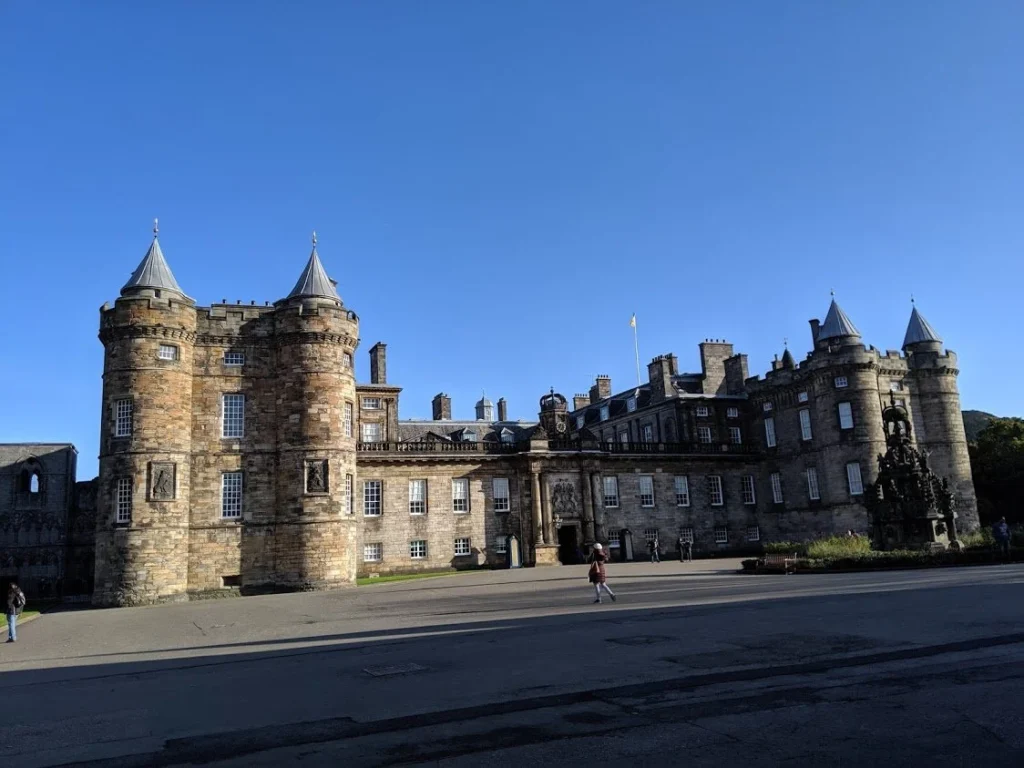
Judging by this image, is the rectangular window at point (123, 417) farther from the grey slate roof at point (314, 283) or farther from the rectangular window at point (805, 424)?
the rectangular window at point (805, 424)

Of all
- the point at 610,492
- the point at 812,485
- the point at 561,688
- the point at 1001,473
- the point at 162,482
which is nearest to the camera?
the point at 561,688

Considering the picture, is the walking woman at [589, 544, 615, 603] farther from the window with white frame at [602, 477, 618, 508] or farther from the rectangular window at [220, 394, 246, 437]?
the window with white frame at [602, 477, 618, 508]

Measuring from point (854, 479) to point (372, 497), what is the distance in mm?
28794

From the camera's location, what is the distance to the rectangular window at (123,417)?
34281mm

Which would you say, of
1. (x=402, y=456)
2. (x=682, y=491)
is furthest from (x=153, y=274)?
(x=682, y=491)

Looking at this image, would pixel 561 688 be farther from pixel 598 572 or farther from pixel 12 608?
pixel 12 608

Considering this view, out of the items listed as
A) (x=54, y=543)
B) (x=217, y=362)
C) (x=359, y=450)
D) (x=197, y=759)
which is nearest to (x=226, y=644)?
(x=197, y=759)

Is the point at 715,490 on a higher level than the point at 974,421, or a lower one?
lower

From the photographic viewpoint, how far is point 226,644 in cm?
1600

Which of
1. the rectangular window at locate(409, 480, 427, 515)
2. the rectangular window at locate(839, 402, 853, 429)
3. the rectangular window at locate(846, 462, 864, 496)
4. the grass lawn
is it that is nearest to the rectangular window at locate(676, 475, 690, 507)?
the rectangular window at locate(846, 462, 864, 496)

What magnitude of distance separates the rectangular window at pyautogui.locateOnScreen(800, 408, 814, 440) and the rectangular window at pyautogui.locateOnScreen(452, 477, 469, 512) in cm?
2258

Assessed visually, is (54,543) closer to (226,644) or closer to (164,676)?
(226,644)

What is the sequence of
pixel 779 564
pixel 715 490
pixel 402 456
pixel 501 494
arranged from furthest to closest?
pixel 715 490
pixel 501 494
pixel 402 456
pixel 779 564

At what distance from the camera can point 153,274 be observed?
36.5 m
